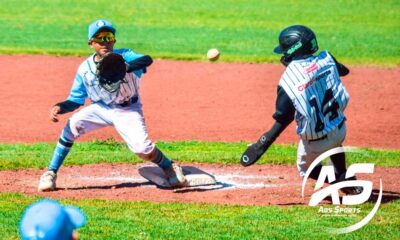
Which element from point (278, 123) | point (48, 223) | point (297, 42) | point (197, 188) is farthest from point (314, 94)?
point (48, 223)

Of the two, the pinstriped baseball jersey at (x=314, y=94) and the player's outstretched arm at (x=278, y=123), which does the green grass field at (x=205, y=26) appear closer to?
the pinstriped baseball jersey at (x=314, y=94)

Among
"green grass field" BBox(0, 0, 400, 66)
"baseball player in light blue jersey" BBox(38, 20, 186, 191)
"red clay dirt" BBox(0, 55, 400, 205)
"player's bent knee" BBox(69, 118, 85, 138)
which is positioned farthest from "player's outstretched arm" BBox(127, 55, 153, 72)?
"green grass field" BBox(0, 0, 400, 66)

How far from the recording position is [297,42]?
882 cm

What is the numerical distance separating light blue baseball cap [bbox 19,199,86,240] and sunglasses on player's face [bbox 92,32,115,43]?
5.39m

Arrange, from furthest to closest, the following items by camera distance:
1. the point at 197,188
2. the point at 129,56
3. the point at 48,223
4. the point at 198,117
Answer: the point at 198,117 < the point at 197,188 < the point at 129,56 < the point at 48,223

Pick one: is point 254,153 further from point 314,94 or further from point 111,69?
point 111,69

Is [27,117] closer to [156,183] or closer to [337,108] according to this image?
[156,183]

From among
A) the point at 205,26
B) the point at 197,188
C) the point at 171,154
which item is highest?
the point at 197,188

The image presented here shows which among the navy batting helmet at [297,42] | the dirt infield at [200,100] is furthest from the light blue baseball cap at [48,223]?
the dirt infield at [200,100]

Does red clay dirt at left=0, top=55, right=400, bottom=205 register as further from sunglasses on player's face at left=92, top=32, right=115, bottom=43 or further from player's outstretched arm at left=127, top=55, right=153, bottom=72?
sunglasses on player's face at left=92, top=32, right=115, bottom=43

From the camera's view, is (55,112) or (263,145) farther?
(55,112)

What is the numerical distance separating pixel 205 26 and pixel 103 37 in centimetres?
1581

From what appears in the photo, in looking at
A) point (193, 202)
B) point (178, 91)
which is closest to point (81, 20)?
point (178, 91)

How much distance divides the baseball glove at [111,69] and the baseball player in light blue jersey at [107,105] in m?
0.10
